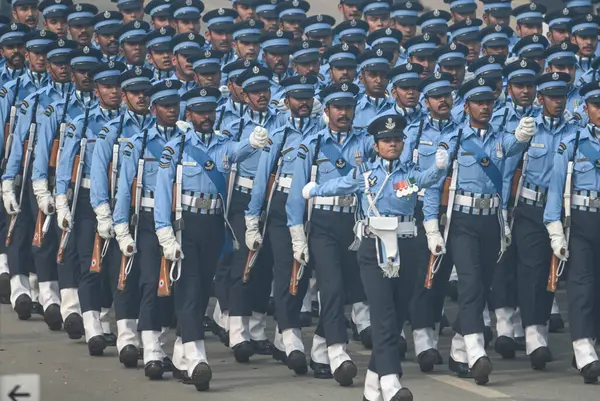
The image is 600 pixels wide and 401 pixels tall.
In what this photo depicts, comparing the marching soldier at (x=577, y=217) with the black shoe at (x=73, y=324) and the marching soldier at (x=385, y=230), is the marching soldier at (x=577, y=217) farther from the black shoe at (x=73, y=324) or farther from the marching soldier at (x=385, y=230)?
the black shoe at (x=73, y=324)

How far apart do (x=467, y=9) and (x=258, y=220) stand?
19.4 ft

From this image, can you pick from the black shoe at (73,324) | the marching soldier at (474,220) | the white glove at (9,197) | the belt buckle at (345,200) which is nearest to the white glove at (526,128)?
the marching soldier at (474,220)

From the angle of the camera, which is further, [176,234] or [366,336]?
[366,336]

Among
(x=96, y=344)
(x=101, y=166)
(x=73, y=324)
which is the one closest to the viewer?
(x=101, y=166)

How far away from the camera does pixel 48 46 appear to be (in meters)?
17.6

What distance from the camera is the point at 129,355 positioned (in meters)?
15.1

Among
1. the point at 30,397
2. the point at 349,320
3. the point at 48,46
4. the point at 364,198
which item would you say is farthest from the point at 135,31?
the point at 30,397

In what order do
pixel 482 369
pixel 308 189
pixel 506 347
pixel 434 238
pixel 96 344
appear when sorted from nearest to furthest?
pixel 308 189
pixel 482 369
pixel 434 238
pixel 96 344
pixel 506 347

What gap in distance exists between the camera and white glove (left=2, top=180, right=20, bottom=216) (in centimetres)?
1702

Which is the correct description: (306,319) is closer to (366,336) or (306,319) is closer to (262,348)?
(366,336)

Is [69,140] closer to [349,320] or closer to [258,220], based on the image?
[258,220]

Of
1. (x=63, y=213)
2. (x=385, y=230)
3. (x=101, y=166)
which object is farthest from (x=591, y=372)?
(x=63, y=213)

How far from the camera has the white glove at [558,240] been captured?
14898 millimetres

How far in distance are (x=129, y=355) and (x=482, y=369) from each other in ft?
9.57
